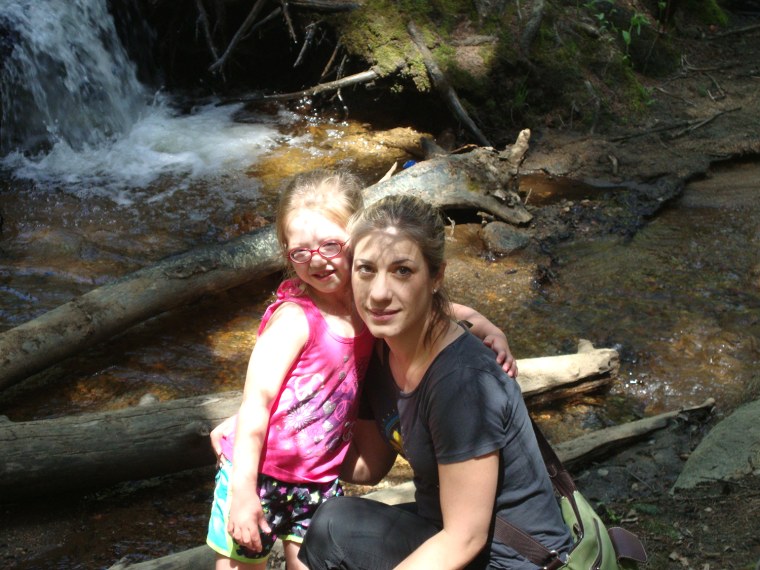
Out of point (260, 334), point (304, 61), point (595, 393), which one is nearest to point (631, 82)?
point (304, 61)

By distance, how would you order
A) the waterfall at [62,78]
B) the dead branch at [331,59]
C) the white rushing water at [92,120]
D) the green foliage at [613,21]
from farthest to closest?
the green foliage at [613,21]
the dead branch at [331,59]
the waterfall at [62,78]
the white rushing water at [92,120]

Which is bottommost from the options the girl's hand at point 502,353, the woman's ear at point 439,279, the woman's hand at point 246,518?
the woman's hand at point 246,518

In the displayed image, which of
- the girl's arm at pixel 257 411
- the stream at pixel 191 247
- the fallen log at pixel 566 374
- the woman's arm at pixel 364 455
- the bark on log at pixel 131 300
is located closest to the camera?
the girl's arm at pixel 257 411

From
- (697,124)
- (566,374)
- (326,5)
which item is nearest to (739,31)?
(697,124)

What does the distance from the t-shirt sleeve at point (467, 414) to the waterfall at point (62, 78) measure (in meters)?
6.38

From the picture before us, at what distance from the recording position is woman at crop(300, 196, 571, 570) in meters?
1.85

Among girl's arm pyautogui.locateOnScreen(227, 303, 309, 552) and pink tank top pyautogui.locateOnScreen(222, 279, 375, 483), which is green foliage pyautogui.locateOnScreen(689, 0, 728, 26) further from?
girl's arm pyautogui.locateOnScreen(227, 303, 309, 552)

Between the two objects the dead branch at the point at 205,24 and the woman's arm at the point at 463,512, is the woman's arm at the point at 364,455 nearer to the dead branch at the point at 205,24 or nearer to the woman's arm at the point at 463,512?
the woman's arm at the point at 463,512

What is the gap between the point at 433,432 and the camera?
188cm

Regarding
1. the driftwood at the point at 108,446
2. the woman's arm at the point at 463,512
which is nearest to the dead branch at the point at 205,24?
the driftwood at the point at 108,446

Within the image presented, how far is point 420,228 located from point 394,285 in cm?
16

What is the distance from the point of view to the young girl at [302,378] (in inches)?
86.5

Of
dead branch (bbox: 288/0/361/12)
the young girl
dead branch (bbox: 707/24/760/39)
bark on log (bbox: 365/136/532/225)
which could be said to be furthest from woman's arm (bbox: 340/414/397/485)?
dead branch (bbox: 707/24/760/39)

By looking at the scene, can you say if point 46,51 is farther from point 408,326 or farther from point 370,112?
point 408,326
